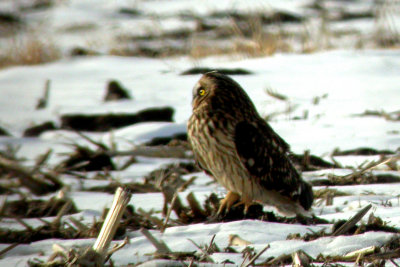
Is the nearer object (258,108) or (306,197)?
(306,197)

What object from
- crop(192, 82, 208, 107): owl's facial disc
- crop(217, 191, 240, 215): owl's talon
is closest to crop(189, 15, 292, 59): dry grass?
crop(192, 82, 208, 107): owl's facial disc

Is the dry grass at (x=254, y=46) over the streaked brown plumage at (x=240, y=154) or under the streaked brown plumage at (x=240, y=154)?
over

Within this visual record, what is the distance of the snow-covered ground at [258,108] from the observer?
12.4 ft

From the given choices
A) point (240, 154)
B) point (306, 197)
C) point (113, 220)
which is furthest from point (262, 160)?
point (113, 220)

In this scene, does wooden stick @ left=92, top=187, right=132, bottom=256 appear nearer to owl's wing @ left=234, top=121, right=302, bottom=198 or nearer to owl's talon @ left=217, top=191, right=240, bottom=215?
owl's talon @ left=217, top=191, right=240, bottom=215

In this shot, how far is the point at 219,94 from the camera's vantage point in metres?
4.79

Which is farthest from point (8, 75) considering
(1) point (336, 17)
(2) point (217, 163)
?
(1) point (336, 17)

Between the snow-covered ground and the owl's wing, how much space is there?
0.75ft

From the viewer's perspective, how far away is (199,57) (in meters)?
11.3

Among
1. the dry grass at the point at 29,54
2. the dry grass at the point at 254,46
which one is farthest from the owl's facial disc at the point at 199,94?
the dry grass at the point at 29,54

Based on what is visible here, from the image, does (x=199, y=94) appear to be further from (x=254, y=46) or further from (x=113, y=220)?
(x=254, y=46)

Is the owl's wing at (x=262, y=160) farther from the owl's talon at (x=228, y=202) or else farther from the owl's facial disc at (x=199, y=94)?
the owl's facial disc at (x=199, y=94)

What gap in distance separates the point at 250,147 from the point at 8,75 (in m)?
7.30

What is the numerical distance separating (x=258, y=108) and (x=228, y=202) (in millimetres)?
3321
